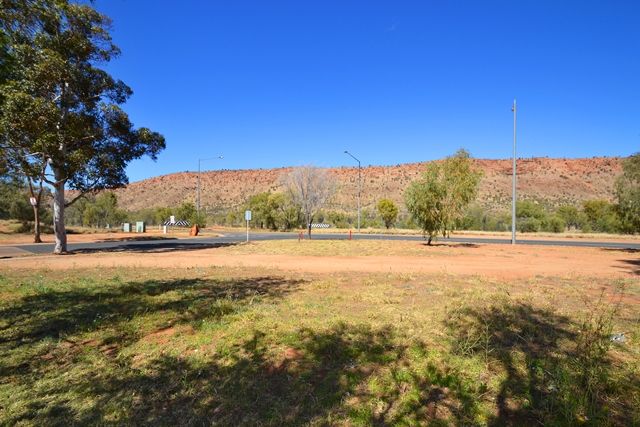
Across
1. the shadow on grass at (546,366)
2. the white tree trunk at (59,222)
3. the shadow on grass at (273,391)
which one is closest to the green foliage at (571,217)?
the shadow on grass at (546,366)

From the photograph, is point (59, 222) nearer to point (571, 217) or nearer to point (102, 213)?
point (102, 213)

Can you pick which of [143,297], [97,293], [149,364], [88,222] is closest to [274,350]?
[149,364]

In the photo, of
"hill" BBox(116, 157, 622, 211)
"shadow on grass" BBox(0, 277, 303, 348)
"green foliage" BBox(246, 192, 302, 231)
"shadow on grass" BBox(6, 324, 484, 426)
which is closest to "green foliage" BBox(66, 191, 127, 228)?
"green foliage" BBox(246, 192, 302, 231)

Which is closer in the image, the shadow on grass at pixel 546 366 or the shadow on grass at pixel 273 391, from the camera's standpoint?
the shadow on grass at pixel 546 366

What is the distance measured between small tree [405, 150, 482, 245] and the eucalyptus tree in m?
15.3

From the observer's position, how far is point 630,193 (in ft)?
66.0

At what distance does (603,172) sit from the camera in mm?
79250

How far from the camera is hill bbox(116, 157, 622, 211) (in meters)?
75.6

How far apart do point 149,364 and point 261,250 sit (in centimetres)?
1640

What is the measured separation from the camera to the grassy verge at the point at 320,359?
400cm

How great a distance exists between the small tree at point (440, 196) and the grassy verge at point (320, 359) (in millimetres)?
15805

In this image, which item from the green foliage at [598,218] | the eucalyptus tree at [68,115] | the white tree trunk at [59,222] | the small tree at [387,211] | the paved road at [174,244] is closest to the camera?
the eucalyptus tree at [68,115]

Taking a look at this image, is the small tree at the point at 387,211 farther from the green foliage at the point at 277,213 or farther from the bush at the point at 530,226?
the bush at the point at 530,226

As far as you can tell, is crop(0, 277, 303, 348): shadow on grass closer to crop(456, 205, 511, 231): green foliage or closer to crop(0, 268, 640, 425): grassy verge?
crop(0, 268, 640, 425): grassy verge
